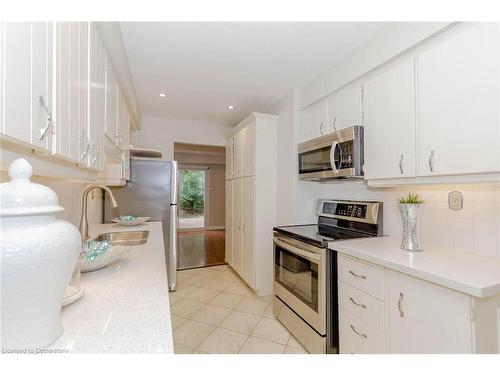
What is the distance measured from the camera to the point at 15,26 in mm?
530

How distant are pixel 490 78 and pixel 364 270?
1174 mm

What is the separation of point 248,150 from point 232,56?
1.22 m

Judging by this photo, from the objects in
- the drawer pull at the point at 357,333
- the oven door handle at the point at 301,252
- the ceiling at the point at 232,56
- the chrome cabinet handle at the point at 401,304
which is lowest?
the drawer pull at the point at 357,333

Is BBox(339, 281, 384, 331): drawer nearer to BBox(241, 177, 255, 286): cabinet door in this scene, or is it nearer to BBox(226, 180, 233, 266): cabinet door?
BBox(241, 177, 255, 286): cabinet door

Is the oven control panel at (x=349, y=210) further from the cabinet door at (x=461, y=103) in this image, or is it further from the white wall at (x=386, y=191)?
the cabinet door at (x=461, y=103)

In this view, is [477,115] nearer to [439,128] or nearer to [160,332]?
[439,128]

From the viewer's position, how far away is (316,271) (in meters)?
1.76

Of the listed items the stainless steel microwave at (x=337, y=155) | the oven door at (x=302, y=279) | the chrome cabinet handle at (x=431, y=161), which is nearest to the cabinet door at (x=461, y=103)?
the chrome cabinet handle at (x=431, y=161)

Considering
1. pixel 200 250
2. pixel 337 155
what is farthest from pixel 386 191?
pixel 200 250

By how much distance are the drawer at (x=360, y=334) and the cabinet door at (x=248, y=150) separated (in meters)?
1.80

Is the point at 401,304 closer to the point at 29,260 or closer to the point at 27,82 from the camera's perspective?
the point at 29,260

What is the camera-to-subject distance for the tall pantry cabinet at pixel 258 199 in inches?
112

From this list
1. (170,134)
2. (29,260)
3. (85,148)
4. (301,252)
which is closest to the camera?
(29,260)
